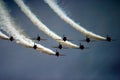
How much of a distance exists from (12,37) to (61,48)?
21.2 feet

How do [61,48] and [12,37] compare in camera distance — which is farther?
[61,48]

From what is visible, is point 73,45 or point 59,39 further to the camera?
point 73,45

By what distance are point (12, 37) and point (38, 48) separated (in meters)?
4.56

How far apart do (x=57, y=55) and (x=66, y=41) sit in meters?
2.87

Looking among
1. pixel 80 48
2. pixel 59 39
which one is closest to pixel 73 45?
pixel 80 48

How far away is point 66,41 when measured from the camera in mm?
53156

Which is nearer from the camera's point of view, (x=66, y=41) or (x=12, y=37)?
(x=12, y=37)

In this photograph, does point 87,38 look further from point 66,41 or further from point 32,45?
point 32,45

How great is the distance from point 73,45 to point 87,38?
112 inches

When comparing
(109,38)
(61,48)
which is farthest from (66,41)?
(109,38)

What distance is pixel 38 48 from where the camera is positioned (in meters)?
52.7

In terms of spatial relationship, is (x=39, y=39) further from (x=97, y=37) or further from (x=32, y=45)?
(x=97, y=37)

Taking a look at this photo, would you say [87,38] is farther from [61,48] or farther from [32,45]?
[32,45]

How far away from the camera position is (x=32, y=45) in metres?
52.9
